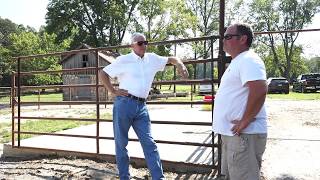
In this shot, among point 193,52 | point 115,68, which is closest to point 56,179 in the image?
point 115,68

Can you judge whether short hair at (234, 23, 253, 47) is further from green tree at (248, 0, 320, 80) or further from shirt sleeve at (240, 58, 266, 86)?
green tree at (248, 0, 320, 80)

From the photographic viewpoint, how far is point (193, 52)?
50969 millimetres

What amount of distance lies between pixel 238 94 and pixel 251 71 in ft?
0.70

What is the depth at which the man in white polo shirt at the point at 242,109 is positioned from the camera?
9.97 ft

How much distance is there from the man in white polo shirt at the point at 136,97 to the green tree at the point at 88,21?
50515 millimetres

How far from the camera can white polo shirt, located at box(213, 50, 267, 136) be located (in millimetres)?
3057

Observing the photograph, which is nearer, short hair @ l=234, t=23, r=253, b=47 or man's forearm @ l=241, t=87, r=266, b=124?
man's forearm @ l=241, t=87, r=266, b=124

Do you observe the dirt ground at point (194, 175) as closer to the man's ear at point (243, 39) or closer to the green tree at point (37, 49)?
the man's ear at point (243, 39)

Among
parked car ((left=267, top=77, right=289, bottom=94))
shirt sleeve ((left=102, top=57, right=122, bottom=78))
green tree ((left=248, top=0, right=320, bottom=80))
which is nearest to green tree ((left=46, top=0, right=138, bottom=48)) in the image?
green tree ((left=248, top=0, right=320, bottom=80))

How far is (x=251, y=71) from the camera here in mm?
3039

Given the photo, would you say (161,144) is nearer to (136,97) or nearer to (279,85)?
(136,97)

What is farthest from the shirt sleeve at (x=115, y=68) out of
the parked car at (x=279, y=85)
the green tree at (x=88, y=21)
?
the green tree at (x=88, y=21)

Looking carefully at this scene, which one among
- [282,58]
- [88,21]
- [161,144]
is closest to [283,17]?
[282,58]

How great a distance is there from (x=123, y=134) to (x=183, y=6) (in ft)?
167
